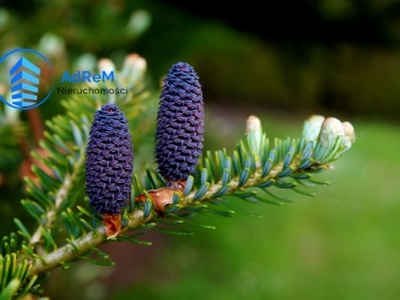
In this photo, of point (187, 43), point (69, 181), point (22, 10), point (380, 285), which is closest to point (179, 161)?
point (69, 181)

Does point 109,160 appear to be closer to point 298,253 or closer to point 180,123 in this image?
point 180,123

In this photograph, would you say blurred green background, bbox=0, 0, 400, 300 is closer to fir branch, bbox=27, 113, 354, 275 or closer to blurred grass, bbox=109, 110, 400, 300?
blurred grass, bbox=109, 110, 400, 300

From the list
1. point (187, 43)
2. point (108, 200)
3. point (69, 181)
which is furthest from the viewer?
point (187, 43)

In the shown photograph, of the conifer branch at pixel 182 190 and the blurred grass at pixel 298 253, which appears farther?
the blurred grass at pixel 298 253

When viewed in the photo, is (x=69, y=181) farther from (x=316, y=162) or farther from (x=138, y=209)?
(x=316, y=162)
